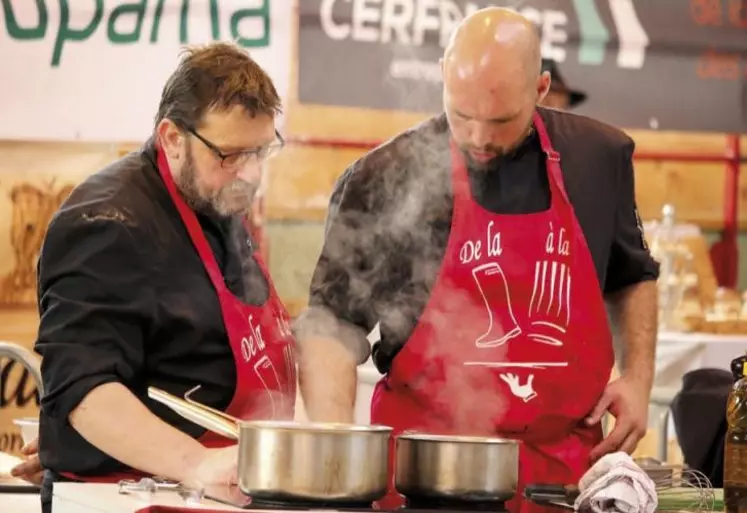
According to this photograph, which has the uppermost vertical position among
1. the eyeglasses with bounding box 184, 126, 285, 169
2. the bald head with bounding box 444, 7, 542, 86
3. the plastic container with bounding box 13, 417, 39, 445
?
the bald head with bounding box 444, 7, 542, 86

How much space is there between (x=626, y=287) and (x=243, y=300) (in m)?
0.86

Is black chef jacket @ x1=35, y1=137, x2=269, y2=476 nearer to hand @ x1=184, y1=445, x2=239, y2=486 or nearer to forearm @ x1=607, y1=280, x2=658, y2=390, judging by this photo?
hand @ x1=184, y1=445, x2=239, y2=486

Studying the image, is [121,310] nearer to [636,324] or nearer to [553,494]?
[553,494]

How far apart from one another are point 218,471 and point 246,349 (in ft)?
1.24

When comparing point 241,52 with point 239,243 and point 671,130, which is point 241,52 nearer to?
point 239,243

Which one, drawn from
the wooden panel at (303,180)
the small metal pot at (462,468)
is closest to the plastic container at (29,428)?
the small metal pot at (462,468)

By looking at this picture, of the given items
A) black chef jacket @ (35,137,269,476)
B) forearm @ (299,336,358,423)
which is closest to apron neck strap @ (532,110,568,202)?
forearm @ (299,336,358,423)

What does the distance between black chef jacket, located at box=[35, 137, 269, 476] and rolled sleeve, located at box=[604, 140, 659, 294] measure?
0.91 meters

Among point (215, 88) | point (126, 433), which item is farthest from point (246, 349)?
point (215, 88)

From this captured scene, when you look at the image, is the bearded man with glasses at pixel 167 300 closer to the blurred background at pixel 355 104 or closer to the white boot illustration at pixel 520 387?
the white boot illustration at pixel 520 387

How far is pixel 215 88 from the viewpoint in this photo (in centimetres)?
240

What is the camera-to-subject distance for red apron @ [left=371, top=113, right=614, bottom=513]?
105 inches

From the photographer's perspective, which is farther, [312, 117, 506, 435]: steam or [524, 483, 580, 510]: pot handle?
[312, 117, 506, 435]: steam

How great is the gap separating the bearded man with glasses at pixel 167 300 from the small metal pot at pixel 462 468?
291mm
